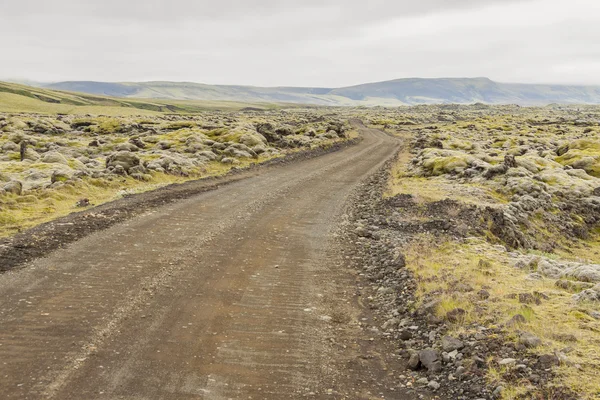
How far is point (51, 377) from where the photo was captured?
880 centimetres

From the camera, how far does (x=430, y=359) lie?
9680mm

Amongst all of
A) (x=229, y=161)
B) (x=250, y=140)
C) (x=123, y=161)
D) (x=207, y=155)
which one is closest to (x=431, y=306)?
(x=123, y=161)

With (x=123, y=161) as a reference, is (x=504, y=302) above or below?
below

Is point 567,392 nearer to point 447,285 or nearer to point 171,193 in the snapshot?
point 447,285

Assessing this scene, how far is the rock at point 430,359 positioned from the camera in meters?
9.48

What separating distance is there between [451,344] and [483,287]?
3452mm

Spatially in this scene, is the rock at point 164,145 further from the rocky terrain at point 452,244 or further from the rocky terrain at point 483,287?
the rocky terrain at point 483,287

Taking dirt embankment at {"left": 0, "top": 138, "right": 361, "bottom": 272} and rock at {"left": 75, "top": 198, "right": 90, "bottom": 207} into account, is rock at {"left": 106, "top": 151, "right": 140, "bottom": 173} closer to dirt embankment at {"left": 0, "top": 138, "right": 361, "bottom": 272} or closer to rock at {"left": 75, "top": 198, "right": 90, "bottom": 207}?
dirt embankment at {"left": 0, "top": 138, "right": 361, "bottom": 272}

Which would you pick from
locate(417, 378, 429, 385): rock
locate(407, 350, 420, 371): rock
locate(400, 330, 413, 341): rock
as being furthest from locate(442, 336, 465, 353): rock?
locate(417, 378, 429, 385): rock

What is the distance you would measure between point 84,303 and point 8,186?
62.2ft

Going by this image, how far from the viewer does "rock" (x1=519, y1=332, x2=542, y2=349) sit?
30.5 feet

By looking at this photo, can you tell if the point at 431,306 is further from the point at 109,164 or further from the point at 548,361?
the point at 109,164

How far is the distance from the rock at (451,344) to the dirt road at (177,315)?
7.14 ft

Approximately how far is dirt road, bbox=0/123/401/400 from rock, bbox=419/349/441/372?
145 centimetres
